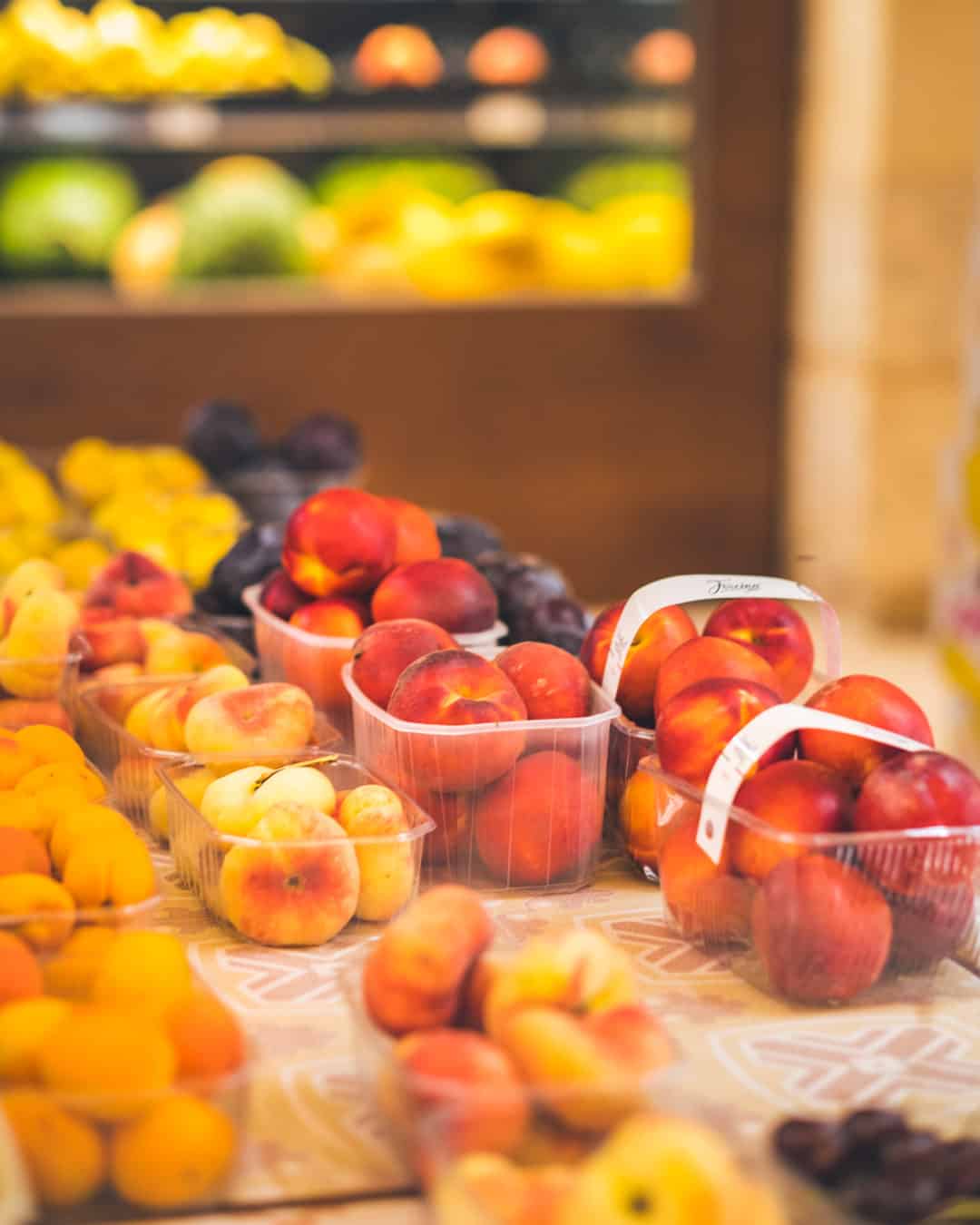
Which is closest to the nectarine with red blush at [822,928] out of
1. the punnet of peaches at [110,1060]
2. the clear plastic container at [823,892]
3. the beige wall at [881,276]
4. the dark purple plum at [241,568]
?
the clear plastic container at [823,892]

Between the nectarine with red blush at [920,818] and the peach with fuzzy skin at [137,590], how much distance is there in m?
0.83

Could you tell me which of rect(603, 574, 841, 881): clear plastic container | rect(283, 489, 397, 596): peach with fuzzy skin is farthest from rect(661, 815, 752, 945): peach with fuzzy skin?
rect(283, 489, 397, 596): peach with fuzzy skin

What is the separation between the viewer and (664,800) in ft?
3.47

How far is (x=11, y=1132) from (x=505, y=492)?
3.68m

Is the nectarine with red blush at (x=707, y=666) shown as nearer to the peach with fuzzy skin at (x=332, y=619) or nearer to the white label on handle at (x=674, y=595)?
the white label on handle at (x=674, y=595)

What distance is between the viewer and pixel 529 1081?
71 centimetres

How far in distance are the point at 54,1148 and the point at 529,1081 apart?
0.21m

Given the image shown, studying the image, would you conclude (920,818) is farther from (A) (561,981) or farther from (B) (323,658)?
(B) (323,658)

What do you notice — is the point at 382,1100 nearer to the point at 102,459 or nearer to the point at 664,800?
the point at 664,800

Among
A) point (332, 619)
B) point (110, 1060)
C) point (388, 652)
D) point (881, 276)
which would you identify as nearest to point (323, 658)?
point (332, 619)

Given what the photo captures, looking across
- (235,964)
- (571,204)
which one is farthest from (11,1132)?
(571,204)

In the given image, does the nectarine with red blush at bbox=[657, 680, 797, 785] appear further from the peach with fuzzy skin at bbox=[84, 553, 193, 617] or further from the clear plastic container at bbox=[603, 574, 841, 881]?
the peach with fuzzy skin at bbox=[84, 553, 193, 617]

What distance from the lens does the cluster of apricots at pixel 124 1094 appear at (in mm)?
698

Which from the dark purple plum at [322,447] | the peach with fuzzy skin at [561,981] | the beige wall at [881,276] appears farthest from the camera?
the beige wall at [881,276]
